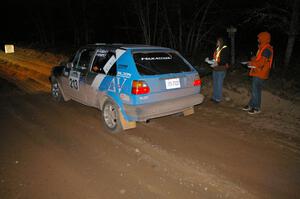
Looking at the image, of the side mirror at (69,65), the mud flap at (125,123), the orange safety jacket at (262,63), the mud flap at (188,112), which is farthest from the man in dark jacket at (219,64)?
the side mirror at (69,65)

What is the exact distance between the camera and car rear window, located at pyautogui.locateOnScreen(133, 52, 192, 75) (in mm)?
4961

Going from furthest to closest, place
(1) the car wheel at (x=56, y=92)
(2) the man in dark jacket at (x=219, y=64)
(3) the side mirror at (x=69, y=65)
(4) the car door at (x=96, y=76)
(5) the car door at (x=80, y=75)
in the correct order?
1. (1) the car wheel at (x=56, y=92)
2. (2) the man in dark jacket at (x=219, y=64)
3. (3) the side mirror at (x=69, y=65)
4. (5) the car door at (x=80, y=75)
5. (4) the car door at (x=96, y=76)

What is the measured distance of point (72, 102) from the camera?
7.55 metres

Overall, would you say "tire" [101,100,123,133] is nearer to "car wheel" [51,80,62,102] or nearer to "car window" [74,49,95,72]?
"car window" [74,49,95,72]

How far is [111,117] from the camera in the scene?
5383mm

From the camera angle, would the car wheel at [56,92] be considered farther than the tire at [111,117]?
Yes

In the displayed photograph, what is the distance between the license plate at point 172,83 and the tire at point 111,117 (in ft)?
3.56

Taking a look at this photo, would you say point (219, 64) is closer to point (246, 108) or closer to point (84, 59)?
point (246, 108)

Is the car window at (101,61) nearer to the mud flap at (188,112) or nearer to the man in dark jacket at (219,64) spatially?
the mud flap at (188,112)

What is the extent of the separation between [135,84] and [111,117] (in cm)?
110

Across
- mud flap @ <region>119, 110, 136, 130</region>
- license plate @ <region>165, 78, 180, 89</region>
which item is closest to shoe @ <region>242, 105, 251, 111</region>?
license plate @ <region>165, 78, 180, 89</region>

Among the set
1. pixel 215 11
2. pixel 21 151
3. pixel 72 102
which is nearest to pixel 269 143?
pixel 21 151

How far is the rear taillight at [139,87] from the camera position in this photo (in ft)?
15.3

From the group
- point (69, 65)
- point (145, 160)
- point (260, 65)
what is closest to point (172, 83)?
point (145, 160)
